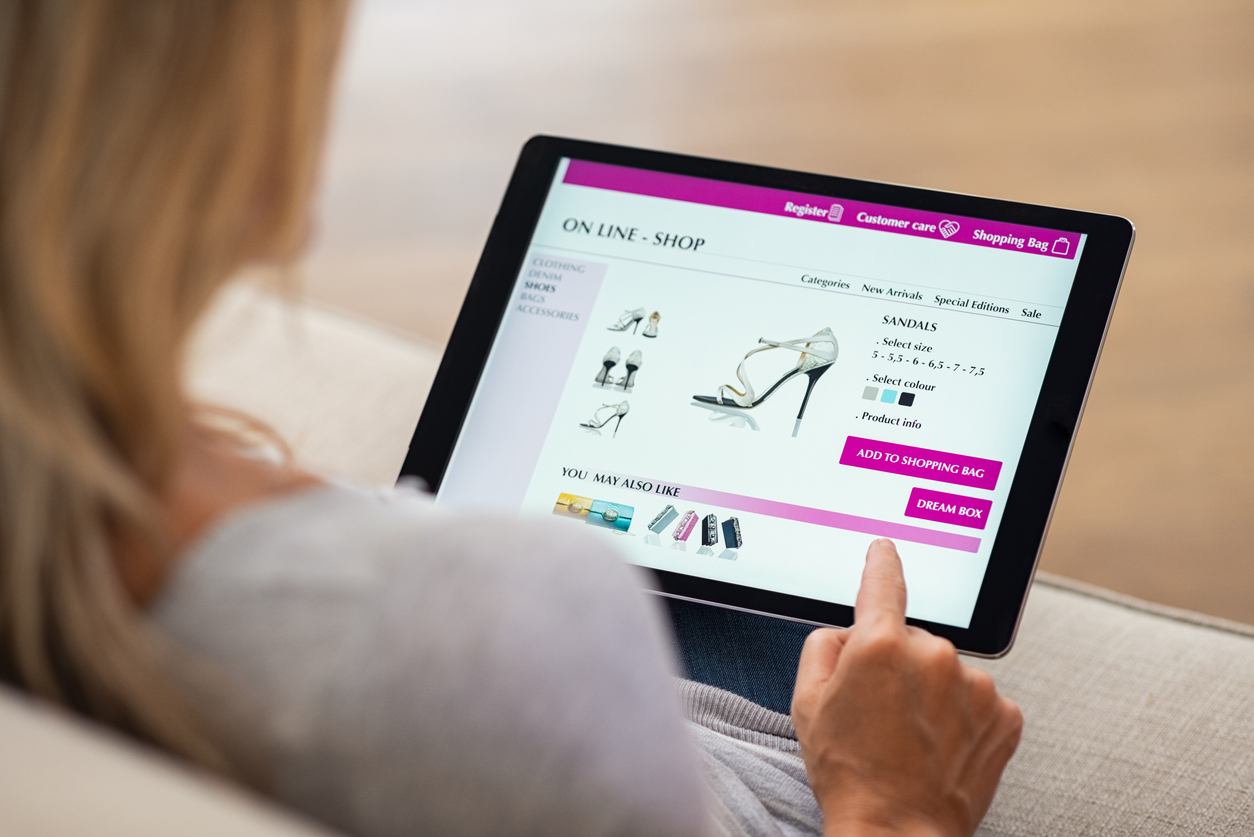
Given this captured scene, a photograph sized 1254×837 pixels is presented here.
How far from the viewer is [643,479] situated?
0.74 m

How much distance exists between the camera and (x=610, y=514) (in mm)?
736

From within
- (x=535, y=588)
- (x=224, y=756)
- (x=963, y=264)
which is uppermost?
(x=963, y=264)

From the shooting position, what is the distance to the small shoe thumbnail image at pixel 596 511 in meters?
0.73

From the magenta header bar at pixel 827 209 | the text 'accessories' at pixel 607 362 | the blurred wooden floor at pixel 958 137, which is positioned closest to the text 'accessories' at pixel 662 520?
the text 'accessories' at pixel 607 362

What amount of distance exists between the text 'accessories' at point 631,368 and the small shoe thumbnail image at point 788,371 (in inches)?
1.8

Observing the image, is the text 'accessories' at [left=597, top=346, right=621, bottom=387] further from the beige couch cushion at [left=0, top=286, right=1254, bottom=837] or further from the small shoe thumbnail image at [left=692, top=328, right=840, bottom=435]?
the beige couch cushion at [left=0, top=286, right=1254, bottom=837]

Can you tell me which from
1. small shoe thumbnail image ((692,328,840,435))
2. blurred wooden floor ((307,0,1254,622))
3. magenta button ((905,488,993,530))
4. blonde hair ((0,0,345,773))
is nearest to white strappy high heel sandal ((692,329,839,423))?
small shoe thumbnail image ((692,328,840,435))

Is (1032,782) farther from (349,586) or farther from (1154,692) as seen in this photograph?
(349,586)

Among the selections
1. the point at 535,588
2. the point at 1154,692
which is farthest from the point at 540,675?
the point at 1154,692

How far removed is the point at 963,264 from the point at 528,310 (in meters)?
0.32

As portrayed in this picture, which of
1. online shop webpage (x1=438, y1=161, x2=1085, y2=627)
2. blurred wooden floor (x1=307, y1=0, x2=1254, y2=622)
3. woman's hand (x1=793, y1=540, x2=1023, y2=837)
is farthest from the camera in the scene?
blurred wooden floor (x1=307, y1=0, x2=1254, y2=622)

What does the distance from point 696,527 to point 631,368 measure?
0.13 m

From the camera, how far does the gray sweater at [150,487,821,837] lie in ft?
1.25

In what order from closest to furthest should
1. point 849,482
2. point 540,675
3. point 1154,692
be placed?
1. point 540,675
2. point 849,482
3. point 1154,692
